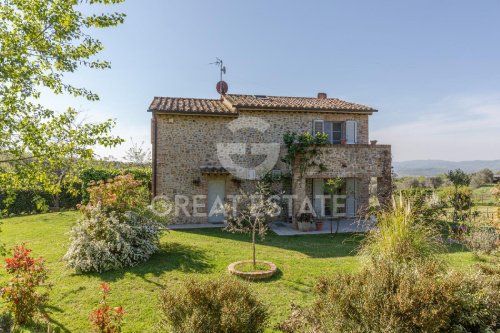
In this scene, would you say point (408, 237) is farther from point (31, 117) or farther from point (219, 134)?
point (219, 134)

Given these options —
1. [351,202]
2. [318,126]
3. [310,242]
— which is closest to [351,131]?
[318,126]

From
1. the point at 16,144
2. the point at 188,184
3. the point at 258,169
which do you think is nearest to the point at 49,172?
the point at 16,144

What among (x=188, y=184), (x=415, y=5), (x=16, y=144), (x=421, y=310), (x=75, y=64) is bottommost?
(x=421, y=310)

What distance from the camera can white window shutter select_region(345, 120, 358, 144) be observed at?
18.7 metres

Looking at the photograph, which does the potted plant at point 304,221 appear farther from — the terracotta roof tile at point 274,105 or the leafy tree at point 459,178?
the leafy tree at point 459,178

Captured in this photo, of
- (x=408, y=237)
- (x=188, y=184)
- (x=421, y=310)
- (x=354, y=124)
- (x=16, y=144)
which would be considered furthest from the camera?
(x=354, y=124)

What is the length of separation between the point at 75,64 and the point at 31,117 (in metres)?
1.28

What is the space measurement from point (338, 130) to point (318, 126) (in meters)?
1.45

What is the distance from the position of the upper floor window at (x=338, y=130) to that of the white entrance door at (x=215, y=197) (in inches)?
267

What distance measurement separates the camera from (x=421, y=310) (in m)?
3.98

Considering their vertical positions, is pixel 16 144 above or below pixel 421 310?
above

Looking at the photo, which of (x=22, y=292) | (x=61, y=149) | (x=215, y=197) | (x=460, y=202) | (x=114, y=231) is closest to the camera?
(x=61, y=149)

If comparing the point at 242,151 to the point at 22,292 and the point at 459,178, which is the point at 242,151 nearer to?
the point at 459,178

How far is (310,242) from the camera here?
1288 cm
